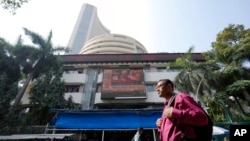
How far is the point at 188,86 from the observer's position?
17.8 meters

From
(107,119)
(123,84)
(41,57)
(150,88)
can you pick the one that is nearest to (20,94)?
(41,57)

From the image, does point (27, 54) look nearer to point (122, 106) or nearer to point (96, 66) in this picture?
point (96, 66)

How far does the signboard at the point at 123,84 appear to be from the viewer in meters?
20.4

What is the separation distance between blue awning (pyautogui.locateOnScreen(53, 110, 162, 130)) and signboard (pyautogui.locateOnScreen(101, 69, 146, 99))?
8159mm

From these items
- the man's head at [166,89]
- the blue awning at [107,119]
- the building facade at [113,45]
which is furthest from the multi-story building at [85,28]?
the man's head at [166,89]

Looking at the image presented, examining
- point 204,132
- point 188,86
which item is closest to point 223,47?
point 188,86

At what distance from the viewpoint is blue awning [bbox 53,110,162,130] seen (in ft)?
38.1

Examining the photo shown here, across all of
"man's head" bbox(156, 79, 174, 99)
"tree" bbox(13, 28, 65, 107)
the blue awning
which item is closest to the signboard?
"tree" bbox(13, 28, 65, 107)

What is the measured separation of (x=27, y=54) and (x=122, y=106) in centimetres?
1008

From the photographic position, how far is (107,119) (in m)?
11.9

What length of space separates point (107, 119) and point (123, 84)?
9.46 metres

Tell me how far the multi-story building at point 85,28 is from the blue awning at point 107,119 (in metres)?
81.3

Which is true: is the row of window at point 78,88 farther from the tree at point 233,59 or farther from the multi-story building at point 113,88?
the tree at point 233,59

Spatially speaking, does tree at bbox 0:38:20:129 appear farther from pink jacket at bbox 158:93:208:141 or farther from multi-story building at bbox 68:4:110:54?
multi-story building at bbox 68:4:110:54
